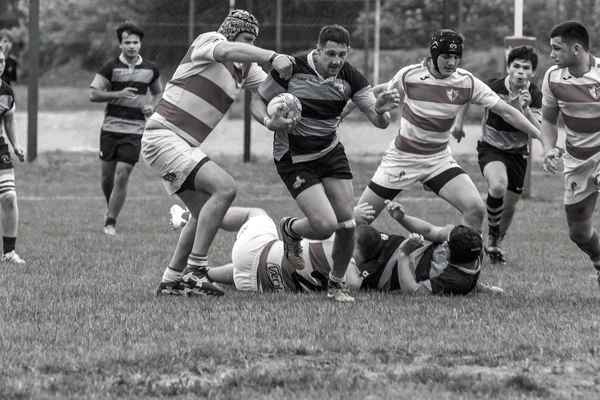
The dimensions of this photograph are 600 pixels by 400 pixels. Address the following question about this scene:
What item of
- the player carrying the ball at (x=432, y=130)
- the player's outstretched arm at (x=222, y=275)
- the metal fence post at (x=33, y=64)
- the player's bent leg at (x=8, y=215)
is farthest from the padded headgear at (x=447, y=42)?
the metal fence post at (x=33, y=64)

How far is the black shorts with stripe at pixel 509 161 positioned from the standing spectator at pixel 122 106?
13.0ft

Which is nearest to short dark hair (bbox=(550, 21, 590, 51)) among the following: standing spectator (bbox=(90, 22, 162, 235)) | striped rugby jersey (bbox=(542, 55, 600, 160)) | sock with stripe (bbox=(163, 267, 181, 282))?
striped rugby jersey (bbox=(542, 55, 600, 160))

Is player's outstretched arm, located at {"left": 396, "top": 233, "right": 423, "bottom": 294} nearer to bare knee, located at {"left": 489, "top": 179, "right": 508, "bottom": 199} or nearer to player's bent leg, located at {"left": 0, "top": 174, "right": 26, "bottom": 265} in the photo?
bare knee, located at {"left": 489, "top": 179, "right": 508, "bottom": 199}

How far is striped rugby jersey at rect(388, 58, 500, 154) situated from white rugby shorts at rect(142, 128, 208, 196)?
2.00 meters

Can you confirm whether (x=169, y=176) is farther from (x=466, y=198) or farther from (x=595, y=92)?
(x=595, y=92)

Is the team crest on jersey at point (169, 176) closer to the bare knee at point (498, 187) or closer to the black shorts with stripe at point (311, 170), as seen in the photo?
the black shorts with stripe at point (311, 170)

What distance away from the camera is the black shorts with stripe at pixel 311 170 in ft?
24.6

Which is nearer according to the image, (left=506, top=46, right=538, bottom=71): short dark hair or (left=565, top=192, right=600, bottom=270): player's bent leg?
(left=565, top=192, right=600, bottom=270): player's bent leg

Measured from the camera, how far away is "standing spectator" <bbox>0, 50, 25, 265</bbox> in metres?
9.49

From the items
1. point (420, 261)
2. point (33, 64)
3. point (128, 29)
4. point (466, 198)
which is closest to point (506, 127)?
point (466, 198)

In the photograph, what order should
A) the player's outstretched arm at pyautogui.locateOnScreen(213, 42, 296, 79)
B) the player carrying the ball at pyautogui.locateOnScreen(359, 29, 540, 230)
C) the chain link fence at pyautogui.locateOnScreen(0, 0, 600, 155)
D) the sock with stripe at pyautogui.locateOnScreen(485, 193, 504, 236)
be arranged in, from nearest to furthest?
1. the player's outstretched arm at pyautogui.locateOnScreen(213, 42, 296, 79)
2. the player carrying the ball at pyautogui.locateOnScreen(359, 29, 540, 230)
3. the sock with stripe at pyautogui.locateOnScreen(485, 193, 504, 236)
4. the chain link fence at pyautogui.locateOnScreen(0, 0, 600, 155)

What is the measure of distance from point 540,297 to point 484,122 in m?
3.13

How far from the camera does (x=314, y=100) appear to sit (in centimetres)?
748

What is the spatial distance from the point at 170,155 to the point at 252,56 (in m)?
1.04
